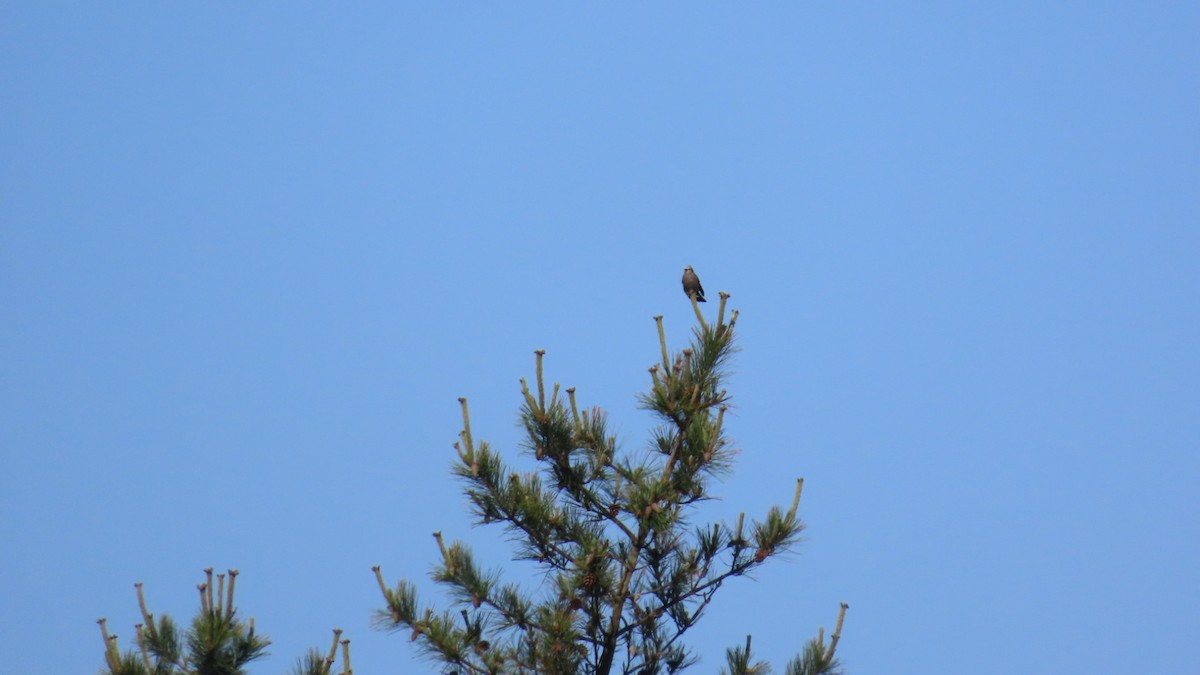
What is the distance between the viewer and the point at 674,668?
873 cm

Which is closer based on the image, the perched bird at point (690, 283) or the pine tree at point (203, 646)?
the pine tree at point (203, 646)

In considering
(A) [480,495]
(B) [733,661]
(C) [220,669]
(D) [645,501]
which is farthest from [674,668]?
(C) [220,669]

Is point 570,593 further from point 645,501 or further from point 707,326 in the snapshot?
point 707,326

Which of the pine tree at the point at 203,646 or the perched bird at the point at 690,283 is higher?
the perched bird at the point at 690,283

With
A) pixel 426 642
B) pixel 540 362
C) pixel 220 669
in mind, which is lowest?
pixel 220 669

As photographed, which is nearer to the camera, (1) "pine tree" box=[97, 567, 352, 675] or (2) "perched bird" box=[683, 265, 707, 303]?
(1) "pine tree" box=[97, 567, 352, 675]

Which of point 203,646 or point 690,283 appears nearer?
point 203,646

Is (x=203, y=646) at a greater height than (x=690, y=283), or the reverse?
(x=690, y=283)

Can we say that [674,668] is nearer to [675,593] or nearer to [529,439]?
[675,593]

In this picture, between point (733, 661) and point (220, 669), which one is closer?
point (220, 669)

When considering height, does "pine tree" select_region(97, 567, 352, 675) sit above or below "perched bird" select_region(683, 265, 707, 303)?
below

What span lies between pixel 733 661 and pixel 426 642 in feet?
6.29

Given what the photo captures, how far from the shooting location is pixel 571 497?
9102 millimetres

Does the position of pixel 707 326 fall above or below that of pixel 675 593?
above
